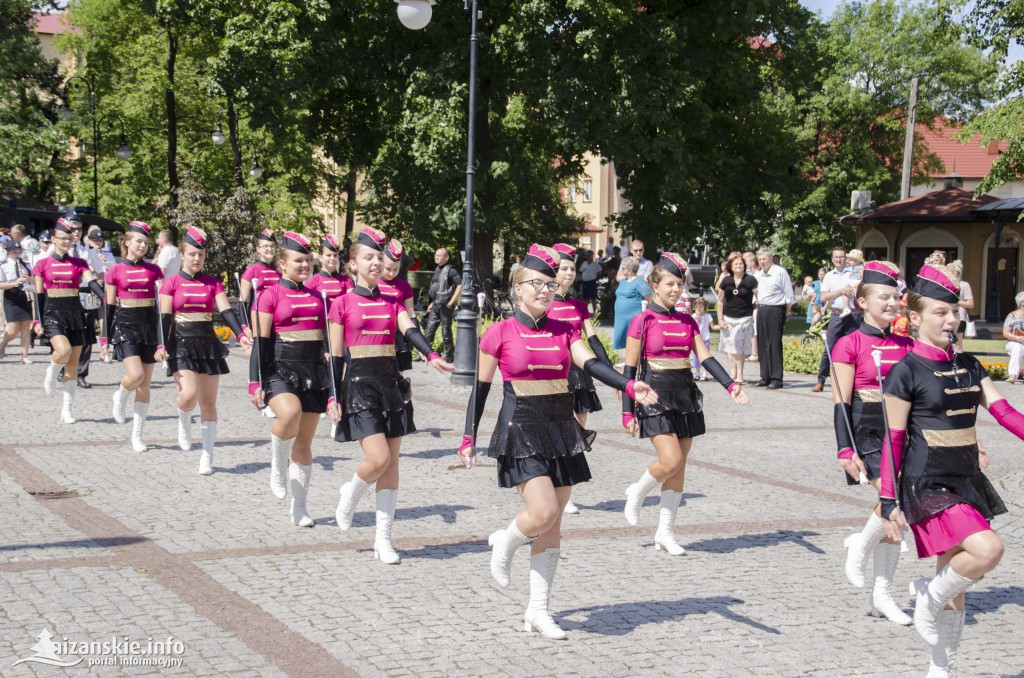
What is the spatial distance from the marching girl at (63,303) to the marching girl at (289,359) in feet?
18.0

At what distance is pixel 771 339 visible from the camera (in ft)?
59.4

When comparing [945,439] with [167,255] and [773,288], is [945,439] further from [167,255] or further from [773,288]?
[167,255]

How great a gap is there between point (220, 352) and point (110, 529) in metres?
2.92

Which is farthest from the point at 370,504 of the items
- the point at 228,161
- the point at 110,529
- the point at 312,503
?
the point at 228,161

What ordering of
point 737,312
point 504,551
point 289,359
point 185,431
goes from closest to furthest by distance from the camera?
1. point 504,551
2. point 289,359
3. point 185,431
4. point 737,312

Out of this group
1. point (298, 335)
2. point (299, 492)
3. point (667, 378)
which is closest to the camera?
point (667, 378)

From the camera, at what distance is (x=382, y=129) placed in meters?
32.1

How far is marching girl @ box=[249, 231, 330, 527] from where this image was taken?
843 cm

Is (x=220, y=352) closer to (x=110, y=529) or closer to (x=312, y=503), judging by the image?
(x=312, y=503)

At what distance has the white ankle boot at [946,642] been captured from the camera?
→ 16.4 ft

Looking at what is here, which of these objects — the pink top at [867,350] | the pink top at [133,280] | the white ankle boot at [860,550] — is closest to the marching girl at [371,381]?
the pink top at [867,350]

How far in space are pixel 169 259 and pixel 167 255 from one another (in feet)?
0.54

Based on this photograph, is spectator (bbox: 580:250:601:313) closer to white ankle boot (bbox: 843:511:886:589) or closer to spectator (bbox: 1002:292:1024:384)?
spectator (bbox: 1002:292:1024:384)

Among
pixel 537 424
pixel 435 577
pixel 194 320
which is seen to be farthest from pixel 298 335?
pixel 537 424
